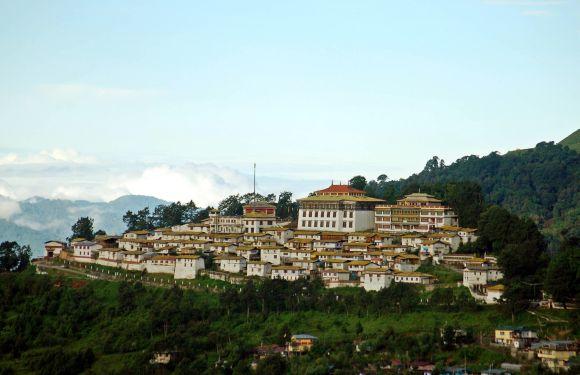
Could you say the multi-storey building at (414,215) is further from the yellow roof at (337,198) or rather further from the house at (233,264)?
the house at (233,264)

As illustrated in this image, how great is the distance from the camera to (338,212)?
221 feet

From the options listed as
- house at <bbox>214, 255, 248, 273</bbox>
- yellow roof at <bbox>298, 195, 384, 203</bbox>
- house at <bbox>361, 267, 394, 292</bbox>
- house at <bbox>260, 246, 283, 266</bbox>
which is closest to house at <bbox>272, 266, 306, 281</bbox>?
house at <bbox>260, 246, 283, 266</bbox>

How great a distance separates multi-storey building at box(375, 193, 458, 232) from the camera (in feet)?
213

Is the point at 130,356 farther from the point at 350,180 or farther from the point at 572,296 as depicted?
the point at 350,180

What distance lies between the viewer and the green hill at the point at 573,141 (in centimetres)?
12925

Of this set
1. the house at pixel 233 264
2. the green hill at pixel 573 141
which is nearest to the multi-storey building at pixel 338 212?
the house at pixel 233 264

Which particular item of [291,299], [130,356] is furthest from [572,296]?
[130,356]

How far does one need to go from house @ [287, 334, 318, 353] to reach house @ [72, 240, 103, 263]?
23.8m

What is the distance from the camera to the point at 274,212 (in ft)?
240

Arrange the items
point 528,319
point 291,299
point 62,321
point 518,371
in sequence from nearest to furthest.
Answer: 1. point 518,371
2. point 528,319
3. point 291,299
4. point 62,321

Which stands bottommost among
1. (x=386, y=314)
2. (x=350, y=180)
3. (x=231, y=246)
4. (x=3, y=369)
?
(x=3, y=369)

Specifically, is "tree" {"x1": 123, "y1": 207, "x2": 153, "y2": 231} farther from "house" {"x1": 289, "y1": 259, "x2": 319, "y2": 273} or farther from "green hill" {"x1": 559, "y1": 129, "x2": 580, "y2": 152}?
"green hill" {"x1": 559, "y1": 129, "x2": 580, "y2": 152}

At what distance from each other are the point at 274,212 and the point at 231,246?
9.21 meters

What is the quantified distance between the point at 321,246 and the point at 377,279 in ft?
28.1
